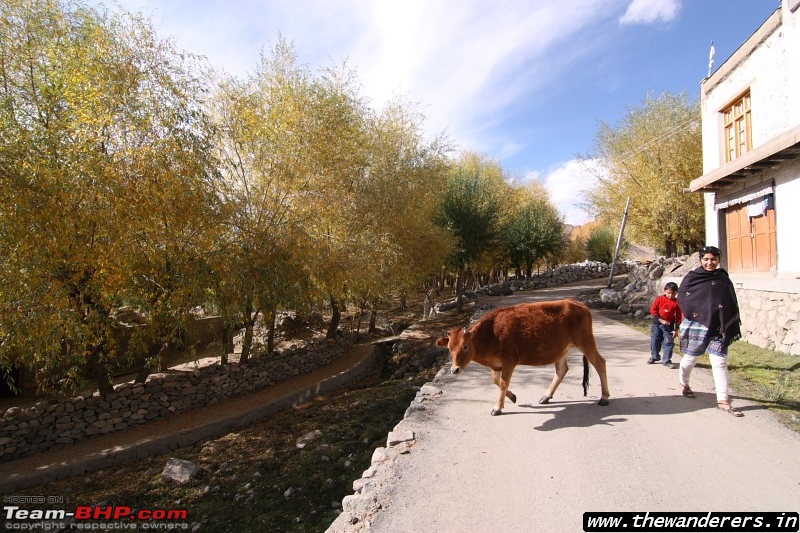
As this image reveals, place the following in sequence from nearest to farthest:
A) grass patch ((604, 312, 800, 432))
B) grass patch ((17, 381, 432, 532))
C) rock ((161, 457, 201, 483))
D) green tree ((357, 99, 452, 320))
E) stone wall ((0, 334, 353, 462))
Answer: grass patch ((17, 381, 432, 532)) < grass patch ((604, 312, 800, 432)) < rock ((161, 457, 201, 483)) < stone wall ((0, 334, 353, 462)) < green tree ((357, 99, 452, 320))

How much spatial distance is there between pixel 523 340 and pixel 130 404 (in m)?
8.61

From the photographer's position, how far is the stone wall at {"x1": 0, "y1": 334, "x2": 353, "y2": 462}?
26.2 feet

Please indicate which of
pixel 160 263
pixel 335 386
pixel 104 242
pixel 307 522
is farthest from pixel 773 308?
pixel 104 242

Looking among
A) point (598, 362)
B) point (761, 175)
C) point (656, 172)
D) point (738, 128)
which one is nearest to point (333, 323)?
point (598, 362)

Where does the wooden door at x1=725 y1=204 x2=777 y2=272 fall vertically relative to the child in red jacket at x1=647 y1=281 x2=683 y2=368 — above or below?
above

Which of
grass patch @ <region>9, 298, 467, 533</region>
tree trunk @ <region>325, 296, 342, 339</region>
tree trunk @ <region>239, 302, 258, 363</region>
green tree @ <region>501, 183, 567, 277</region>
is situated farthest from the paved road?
green tree @ <region>501, 183, 567, 277</region>

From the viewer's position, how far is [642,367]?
735 centimetres

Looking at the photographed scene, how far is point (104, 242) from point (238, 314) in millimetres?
3038

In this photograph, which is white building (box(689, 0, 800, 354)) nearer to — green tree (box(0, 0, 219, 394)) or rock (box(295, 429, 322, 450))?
rock (box(295, 429, 322, 450))

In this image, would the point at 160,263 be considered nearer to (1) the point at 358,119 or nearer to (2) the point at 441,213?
(1) the point at 358,119

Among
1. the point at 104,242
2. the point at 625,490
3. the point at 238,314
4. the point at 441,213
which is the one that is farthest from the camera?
the point at 441,213

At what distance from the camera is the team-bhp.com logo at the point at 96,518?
5.17 m

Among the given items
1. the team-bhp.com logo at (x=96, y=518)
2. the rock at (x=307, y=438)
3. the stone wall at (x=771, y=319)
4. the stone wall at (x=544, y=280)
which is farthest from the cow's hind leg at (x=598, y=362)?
the stone wall at (x=544, y=280)

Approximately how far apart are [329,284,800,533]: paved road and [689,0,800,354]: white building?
16.0ft
